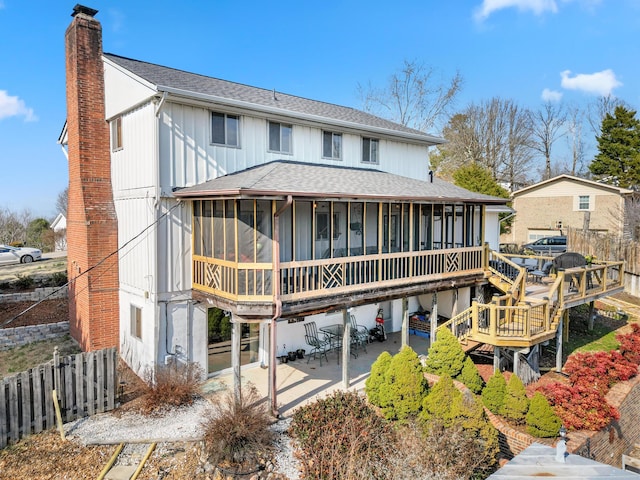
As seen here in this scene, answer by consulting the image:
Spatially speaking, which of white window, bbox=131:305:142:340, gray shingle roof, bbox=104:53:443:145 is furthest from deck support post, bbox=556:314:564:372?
white window, bbox=131:305:142:340

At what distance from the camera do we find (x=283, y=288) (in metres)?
10.1

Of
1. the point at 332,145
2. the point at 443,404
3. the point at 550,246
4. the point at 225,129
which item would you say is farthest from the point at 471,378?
the point at 550,246

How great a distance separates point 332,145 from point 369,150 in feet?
6.22

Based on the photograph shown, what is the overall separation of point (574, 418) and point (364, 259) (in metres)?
6.15

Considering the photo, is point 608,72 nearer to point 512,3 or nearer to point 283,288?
point 512,3

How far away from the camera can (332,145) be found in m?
15.2

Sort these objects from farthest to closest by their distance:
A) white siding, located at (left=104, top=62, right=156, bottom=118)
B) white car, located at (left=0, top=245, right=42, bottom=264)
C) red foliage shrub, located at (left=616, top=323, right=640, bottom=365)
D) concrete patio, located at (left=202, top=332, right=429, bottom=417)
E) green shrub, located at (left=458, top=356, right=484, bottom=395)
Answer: white car, located at (left=0, top=245, right=42, bottom=264) < red foliage shrub, located at (left=616, top=323, right=640, bottom=365) < white siding, located at (left=104, top=62, right=156, bottom=118) < concrete patio, located at (left=202, top=332, right=429, bottom=417) < green shrub, located at (left=458, top=356, right=484, bottom=395)

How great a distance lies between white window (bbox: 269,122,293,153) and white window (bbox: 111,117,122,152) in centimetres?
446

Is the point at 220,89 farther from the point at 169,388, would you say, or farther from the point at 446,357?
the point at 446,357

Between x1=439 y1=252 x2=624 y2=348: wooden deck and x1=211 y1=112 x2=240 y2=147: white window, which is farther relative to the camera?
x1=211 y1=112 x2=240 y2=147: white window

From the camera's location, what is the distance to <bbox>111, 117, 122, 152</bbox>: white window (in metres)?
12.6

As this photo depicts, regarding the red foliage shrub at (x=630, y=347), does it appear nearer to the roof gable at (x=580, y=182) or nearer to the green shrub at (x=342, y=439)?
the green shrub at (x=342, y=439)

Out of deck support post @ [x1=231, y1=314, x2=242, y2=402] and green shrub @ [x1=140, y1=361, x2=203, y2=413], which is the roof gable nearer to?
deck support post @ [x1=231, y1=314, x2=242, y2=402]

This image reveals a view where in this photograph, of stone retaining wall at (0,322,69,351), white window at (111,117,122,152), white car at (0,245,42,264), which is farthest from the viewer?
white car at (0,245,42,264)
